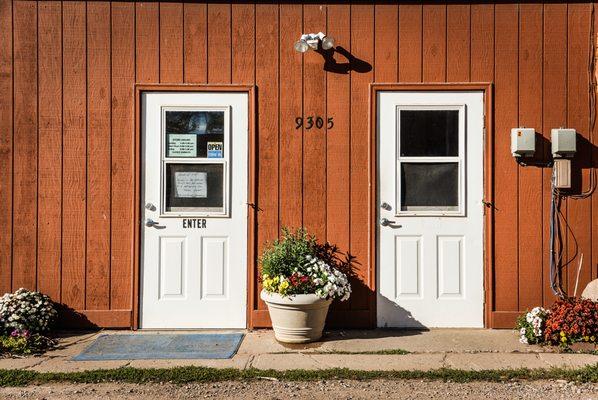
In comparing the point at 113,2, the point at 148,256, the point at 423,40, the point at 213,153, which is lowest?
the point at 148,256

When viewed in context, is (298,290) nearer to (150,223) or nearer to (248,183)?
(248,183)

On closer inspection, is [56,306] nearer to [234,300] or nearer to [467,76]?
[234,300]

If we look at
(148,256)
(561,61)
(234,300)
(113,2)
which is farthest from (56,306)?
(561,61)

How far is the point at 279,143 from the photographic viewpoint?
6039mm

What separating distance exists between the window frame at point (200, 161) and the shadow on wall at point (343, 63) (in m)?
1.11

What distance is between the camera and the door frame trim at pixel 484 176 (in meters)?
5.97

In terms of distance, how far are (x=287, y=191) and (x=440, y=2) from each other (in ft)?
8.14

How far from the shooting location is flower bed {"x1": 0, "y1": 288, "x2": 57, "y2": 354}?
5.34m

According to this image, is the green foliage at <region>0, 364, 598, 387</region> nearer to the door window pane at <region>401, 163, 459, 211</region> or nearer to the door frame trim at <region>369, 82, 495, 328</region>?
the door frame trim at <region>369, 82, 495, 328</region>

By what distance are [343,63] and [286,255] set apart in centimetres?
205

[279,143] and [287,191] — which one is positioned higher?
[279,143]

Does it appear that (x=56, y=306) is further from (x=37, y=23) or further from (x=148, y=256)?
(x=37, y=23)

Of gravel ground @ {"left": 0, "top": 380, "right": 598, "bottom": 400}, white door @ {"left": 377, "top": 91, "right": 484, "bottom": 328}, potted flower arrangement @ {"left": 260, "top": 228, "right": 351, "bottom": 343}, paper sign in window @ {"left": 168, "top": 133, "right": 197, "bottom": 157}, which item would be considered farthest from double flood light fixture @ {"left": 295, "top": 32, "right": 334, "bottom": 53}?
→ gravel ground @ {"left": 0, "top": 380, "right": 598, "bottom": 400}

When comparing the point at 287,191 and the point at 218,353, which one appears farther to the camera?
the point at 287,191
